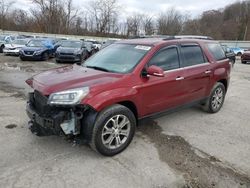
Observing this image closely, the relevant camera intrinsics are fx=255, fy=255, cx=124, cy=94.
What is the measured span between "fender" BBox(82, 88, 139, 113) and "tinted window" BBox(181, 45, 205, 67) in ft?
5.06

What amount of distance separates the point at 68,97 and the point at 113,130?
844mm

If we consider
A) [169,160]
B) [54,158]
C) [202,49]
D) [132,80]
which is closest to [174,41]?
[202,49]

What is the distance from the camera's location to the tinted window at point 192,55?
16.1 ft

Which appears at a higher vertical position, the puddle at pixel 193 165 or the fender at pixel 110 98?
the fender at pixel 110 98

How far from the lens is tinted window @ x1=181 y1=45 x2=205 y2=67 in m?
4.92

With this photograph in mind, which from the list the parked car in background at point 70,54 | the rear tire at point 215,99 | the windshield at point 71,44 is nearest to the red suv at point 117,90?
the rear tire at point 215,99

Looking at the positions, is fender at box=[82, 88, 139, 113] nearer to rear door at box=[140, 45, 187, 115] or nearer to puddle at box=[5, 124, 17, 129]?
rear door at box=[140, 45, 187, 115]

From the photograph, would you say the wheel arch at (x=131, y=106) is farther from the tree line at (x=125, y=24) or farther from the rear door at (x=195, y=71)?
the tree line at (x=125, y=24)

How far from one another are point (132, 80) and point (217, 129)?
86.8 inches

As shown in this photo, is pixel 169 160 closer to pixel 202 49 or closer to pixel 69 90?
pixel 69 90

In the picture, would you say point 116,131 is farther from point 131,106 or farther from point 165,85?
point 165,85

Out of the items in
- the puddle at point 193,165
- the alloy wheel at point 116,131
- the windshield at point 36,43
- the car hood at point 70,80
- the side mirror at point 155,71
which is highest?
the windshield at point 36,43

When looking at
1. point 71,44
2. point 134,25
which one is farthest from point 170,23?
point 71,44

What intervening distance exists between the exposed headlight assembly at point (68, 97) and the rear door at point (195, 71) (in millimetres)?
2183
